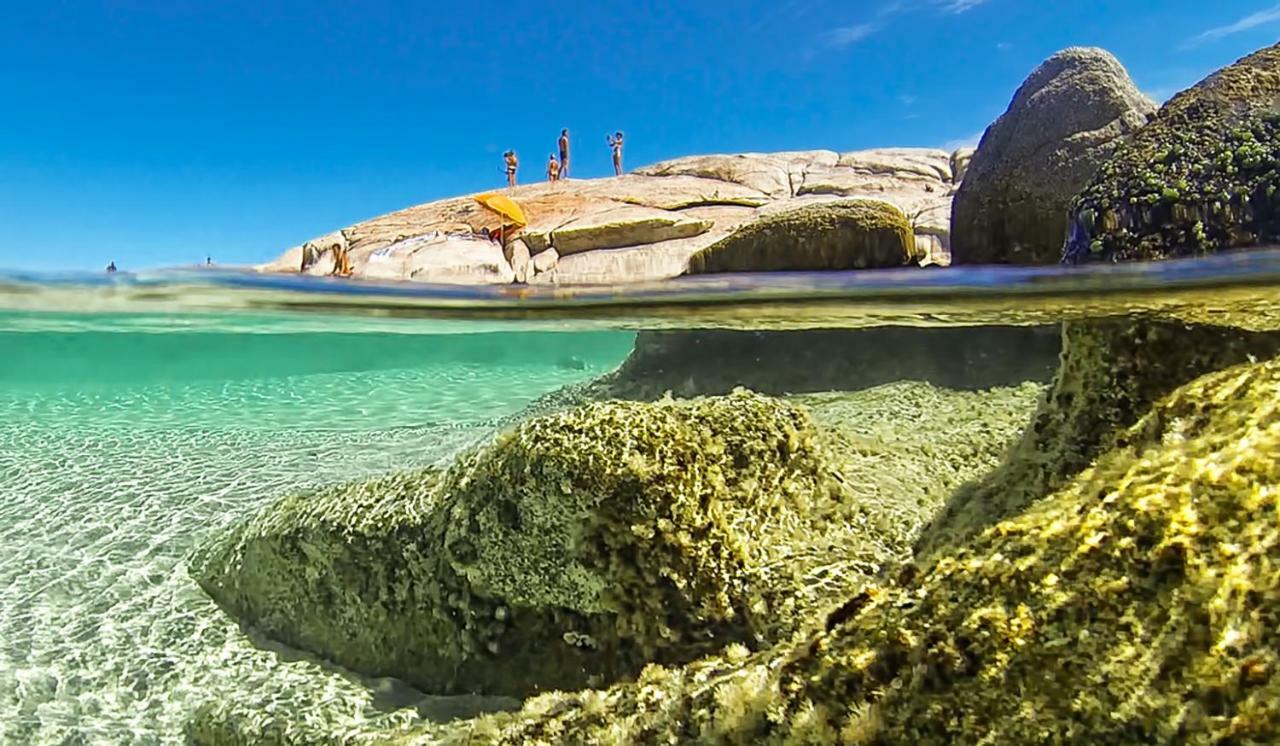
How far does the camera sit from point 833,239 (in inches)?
432

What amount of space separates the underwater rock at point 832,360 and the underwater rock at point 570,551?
5.07m

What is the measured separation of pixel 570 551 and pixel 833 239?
7.61 metres

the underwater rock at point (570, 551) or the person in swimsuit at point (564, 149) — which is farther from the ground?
the person in swimsuit at point (564, 149)

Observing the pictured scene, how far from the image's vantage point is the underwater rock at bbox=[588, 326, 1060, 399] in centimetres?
967

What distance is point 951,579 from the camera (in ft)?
8.06

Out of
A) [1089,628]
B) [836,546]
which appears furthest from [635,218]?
[1089,628]

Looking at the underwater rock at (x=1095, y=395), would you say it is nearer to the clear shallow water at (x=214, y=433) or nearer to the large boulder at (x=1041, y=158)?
the clear shallow water at (x=214, y=433)

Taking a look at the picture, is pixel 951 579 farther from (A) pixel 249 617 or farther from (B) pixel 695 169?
(B) pixel 695 169

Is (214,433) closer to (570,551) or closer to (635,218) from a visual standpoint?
(570,551)

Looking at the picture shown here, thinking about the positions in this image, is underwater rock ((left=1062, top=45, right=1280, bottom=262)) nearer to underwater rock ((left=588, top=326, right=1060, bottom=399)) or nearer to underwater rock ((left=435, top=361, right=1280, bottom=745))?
underwater rock ((left=435, top=361, right=1280, bottom=745))

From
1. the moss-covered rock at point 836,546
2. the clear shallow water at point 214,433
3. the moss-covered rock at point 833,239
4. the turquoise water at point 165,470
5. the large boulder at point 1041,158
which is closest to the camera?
the moss-covered rock at point 836,546

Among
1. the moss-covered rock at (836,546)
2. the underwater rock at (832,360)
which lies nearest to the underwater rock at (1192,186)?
the moss-covered rock at (836,546)

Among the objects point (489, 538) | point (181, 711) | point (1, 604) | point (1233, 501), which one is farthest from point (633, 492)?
point (1, 604)

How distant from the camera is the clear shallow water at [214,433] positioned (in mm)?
4910
